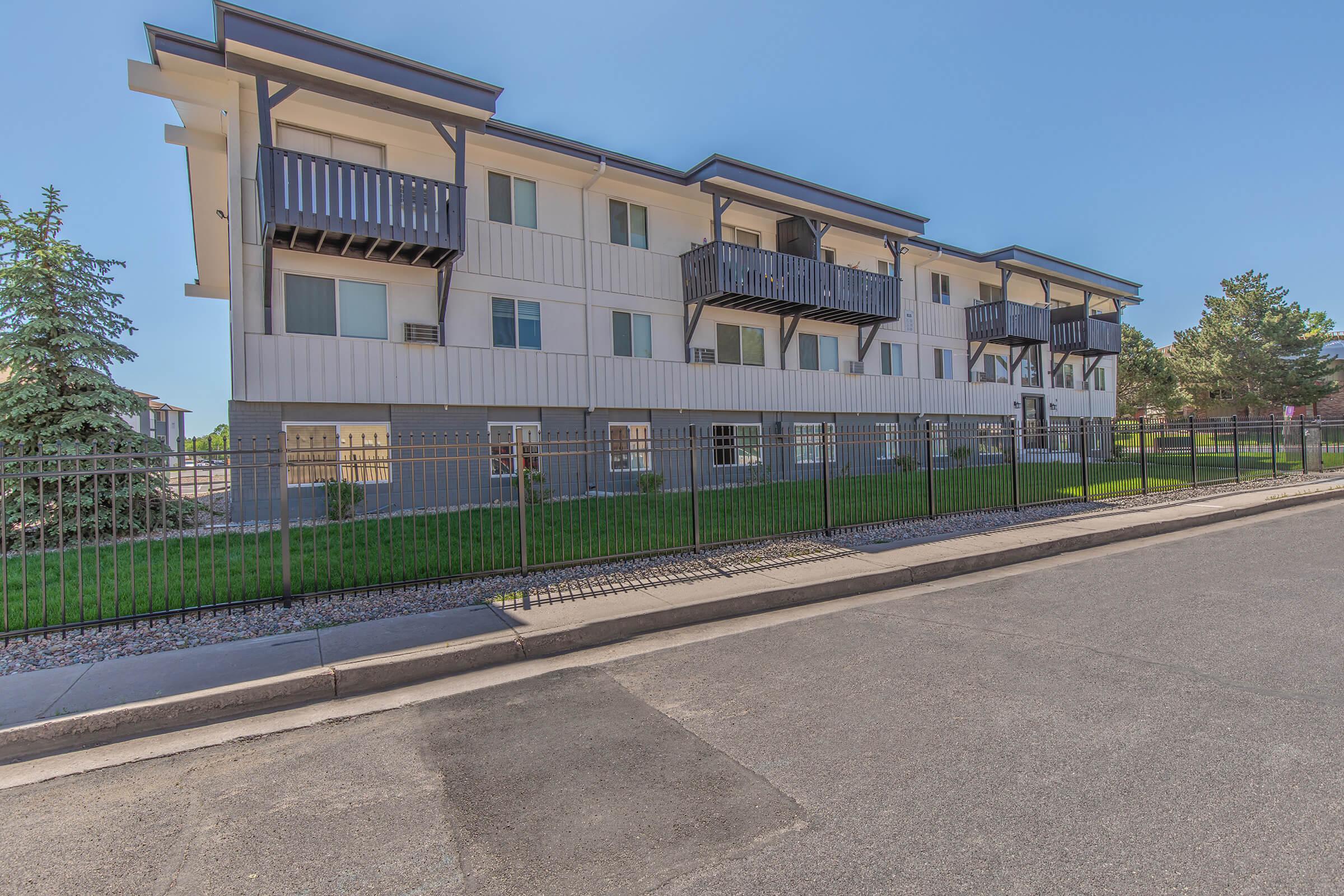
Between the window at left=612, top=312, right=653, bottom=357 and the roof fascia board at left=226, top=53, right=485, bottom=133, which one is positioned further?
the window at left=612, top=312, right=653, bottom=357

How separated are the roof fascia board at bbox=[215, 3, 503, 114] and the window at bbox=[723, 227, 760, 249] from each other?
27.5 feet

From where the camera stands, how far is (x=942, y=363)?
2573 cm

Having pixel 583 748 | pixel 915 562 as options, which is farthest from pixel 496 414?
pixel 583 748

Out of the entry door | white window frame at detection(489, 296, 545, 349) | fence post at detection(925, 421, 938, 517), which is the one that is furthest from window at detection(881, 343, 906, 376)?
white window frame at detection(489, 296, 545, 349)

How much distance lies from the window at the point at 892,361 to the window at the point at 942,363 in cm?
195

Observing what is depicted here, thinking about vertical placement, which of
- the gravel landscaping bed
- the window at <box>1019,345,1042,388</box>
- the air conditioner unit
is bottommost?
the gravel landscaping bed

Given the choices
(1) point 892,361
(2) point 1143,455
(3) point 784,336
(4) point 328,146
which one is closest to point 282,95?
(4) point 328,146

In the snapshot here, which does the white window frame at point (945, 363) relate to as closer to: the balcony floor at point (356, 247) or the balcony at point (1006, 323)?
the balcony at point (1006, 323)

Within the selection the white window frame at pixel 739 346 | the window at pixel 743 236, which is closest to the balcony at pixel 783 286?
the white window frame at pixel 739 346

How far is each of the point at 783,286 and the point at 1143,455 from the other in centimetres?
971

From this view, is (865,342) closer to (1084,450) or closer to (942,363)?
(942,363)

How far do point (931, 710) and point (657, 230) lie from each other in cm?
1635

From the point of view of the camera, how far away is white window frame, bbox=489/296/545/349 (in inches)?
618

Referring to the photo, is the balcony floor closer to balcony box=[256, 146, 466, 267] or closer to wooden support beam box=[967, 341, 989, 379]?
balcony box=[256, 146, 466, 267]
